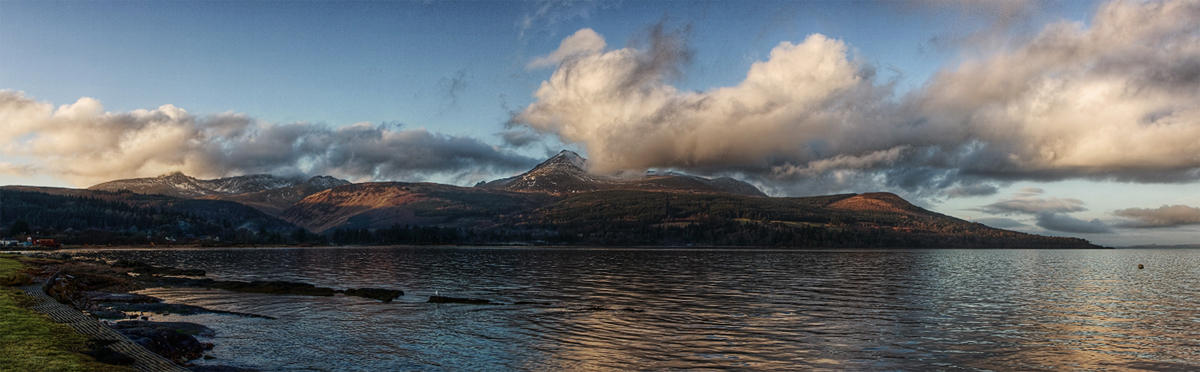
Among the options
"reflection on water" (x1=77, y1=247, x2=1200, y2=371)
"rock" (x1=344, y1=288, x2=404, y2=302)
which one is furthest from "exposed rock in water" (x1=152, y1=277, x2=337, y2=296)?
"reflection on water" (x1=77, y1=247, x2=1200, y2=371)

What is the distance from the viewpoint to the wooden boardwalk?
2627 centimetres

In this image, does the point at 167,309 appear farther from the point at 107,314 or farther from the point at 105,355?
the point at 105,355

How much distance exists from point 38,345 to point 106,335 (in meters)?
5.04

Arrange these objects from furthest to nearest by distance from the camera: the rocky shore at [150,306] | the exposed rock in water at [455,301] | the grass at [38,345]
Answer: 1. the exposed rock in water at [455,301]
2. the rocky shore at [150,306]
3. the grass at [38,345]

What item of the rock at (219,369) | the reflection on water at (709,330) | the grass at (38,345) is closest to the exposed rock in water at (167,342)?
the reflection on water at (709,330)

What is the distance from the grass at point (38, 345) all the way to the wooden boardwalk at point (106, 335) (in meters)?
0.78

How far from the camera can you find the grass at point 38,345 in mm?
22359

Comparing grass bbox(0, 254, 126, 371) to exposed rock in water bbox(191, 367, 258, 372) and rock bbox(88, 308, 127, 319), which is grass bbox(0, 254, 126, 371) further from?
rock bbox(88, 308, 127, 319)

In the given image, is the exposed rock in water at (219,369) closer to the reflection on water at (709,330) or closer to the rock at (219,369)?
the rock at (219,369)

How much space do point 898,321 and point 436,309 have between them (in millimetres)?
36616

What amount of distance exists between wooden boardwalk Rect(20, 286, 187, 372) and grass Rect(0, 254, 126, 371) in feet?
2.57

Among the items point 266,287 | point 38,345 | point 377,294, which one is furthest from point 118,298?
point 38,345

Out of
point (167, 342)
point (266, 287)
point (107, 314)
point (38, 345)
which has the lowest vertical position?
point (266, 287)

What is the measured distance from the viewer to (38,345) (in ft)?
83.9
